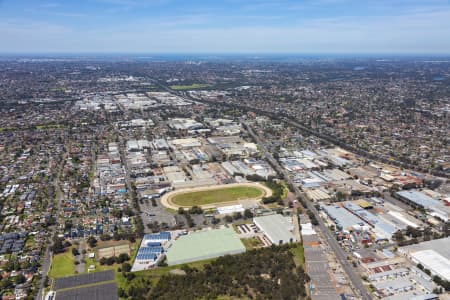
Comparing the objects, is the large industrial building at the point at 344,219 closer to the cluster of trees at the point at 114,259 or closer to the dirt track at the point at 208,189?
the dirt track at the point at 208,189

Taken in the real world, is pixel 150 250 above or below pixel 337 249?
above

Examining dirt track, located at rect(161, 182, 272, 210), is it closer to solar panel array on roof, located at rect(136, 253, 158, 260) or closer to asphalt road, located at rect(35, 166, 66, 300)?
solar panel array on roof, located at rect(136, 253, 158, 260)

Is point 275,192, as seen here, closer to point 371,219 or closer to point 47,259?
point 371,219

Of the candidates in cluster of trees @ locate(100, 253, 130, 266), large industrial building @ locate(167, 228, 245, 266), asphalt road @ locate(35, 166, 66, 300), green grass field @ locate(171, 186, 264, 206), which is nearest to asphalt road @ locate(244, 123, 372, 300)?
green grass field @ locate(171, 186, 264, 206)

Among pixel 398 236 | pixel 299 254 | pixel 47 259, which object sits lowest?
pixel 47 259

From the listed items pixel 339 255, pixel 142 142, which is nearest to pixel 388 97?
pixel 142 142

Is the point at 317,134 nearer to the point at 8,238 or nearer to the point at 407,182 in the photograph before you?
the point at 407,182

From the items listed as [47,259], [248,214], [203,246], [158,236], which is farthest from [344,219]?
[47,259]
